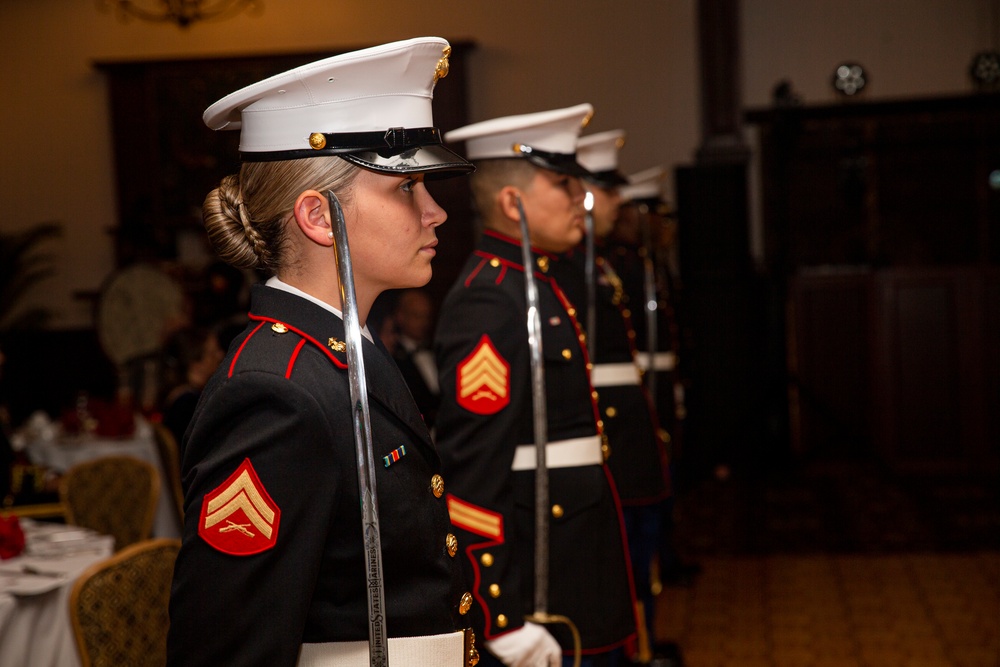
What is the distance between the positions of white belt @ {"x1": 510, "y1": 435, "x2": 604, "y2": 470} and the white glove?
345 millimetres

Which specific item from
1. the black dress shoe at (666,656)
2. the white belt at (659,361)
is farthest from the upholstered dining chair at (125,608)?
the white belt at (659,361)

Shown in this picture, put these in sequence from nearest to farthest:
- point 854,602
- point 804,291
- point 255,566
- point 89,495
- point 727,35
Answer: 1. point 255,566
2. point 89,495
3. point 854,602
4. point 804,291
5. point 727,35

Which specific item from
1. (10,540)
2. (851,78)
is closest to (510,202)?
(10,540)

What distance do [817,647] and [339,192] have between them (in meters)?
3.18

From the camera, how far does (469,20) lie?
8.12 meters

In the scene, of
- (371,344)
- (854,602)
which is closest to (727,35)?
(854,602)

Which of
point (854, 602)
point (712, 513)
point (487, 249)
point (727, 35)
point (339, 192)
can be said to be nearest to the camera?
point (339, 192)

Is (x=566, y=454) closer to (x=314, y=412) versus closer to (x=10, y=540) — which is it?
(x=314, y=412)

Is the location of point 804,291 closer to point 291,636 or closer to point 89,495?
point 89,495

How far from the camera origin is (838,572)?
4.80 meters

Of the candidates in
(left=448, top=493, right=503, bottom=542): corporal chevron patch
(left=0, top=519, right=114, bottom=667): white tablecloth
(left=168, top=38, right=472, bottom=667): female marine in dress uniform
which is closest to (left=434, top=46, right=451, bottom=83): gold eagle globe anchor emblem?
(left=168, top=38, right=472, bottom=667): female marine in dress uniform

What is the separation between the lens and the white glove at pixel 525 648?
6.26 feet

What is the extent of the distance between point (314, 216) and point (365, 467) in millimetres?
316

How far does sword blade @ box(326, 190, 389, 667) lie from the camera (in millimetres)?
1145
